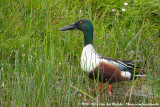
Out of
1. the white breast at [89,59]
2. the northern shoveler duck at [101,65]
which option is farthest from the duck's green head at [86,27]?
the white breast at [89,59]

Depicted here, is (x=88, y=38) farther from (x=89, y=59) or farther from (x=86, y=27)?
(x=89, y=59)

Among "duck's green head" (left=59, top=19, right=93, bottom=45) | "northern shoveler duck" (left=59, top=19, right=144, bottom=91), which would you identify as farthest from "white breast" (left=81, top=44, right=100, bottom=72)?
"duck's green head" (left=59, top=19, right=93, bottom=45)

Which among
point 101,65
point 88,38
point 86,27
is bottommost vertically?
point 101,65

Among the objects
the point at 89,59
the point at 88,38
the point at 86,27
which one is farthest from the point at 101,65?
the point at 86,27

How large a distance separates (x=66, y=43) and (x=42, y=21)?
1.88 ft

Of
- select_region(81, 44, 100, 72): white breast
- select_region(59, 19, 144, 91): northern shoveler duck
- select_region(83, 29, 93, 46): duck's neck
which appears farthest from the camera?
select_region(83, 29, 93, 46): duck's neck

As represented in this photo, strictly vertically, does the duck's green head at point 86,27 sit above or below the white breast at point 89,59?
above

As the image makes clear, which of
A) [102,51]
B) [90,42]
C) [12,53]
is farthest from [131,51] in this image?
[12,53]

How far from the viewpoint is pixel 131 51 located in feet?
18.0

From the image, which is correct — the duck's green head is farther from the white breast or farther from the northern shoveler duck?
the white breast

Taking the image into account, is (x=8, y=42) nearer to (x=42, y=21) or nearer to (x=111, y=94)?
(x=42, y=21)

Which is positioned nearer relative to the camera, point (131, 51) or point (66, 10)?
point (131, 51)

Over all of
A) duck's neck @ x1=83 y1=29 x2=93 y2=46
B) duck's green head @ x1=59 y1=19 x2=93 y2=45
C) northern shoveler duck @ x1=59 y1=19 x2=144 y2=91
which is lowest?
northern shoveler duck @ x1=59 y1=19 x2=144 y2=91

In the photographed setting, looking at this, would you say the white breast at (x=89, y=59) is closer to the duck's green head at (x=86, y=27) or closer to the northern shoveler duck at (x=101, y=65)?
the northern shoveler duck at (x=101, y=65)
